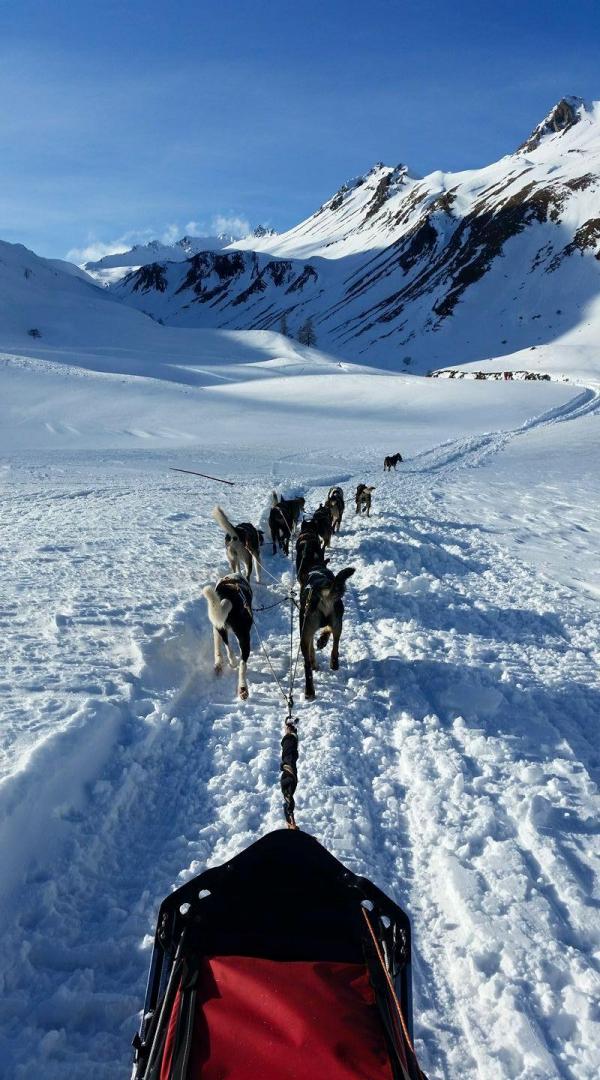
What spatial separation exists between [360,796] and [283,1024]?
7.57ft

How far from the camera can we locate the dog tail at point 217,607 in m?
5.77

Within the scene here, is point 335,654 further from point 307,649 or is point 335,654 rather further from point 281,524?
point 281,524

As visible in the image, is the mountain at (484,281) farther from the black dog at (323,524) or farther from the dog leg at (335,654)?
the dog leg at (335,654)

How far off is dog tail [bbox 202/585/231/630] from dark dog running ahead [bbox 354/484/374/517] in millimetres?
7223

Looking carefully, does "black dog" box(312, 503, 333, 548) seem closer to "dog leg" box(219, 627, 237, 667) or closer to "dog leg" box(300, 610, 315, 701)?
"dog leg" box(219, 627, 237, 667)

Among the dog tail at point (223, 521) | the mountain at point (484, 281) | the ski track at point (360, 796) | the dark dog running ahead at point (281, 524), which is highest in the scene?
the mountain at point (484, 281)

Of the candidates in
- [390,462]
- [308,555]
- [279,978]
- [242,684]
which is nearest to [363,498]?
[308,555]

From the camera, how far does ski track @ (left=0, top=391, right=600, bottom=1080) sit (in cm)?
278

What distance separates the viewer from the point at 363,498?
12.8 metres

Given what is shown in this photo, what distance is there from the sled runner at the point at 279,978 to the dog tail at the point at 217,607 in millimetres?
3244

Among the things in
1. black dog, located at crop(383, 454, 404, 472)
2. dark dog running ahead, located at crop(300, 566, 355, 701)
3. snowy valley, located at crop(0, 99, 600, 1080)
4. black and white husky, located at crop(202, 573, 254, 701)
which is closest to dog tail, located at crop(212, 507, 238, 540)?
snowy valley, located at crop(0, 99, 600, 1080)

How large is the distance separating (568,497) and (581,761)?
12.7 metres

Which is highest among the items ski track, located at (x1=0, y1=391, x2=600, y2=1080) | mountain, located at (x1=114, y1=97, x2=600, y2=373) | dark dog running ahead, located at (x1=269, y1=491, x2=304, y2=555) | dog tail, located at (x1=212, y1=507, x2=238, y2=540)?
mountain, located at (x1=114, y1=97, x2=600, y2=373)

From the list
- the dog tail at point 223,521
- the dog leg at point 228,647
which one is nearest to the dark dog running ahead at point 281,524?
the dog tail at point 223,521
